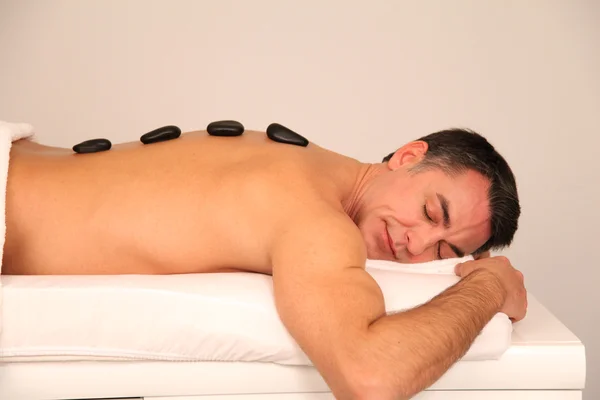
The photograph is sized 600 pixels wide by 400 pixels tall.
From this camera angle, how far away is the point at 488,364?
5.06ft

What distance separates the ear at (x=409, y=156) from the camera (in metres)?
1.87

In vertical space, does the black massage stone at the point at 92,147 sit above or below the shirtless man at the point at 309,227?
above

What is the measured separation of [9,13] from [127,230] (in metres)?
1.45

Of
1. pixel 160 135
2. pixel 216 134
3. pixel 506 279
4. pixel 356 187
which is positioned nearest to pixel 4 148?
pixel 160 135

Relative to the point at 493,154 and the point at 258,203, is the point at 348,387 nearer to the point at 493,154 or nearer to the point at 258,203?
the point at 258,203

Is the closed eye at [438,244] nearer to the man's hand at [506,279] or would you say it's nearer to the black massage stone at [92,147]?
the man's hand at [506,279]

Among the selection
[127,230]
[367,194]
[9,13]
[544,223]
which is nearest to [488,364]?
[367,194]

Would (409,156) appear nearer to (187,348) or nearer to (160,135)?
(160,135)

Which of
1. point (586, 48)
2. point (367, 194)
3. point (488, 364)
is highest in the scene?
point (586, 48)

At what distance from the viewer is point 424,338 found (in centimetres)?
138

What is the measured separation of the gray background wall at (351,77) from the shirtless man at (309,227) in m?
0.92

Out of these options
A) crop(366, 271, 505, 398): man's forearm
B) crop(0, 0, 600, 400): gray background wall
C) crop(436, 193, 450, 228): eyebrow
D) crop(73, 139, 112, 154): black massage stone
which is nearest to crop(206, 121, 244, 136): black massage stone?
crop(73, 139, 112, 154): black massage stone

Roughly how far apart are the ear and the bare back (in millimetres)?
251

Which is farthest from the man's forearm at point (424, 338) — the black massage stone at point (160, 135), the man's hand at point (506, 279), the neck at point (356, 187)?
the black massage stone at point (160, 135)
